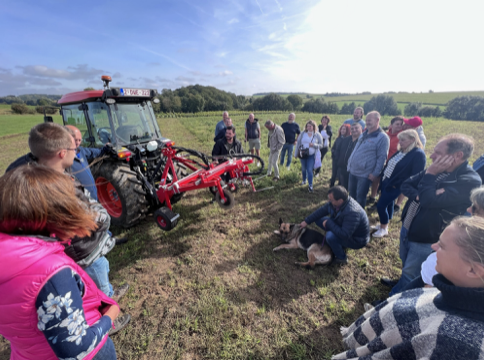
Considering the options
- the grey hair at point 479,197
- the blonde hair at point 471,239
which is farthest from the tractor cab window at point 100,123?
the grey hair at point 479,197

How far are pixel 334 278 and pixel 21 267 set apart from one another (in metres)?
2.94

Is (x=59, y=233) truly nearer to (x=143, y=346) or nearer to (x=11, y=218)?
(x=11, y=218)

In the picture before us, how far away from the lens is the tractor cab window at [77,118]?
3.63 metres

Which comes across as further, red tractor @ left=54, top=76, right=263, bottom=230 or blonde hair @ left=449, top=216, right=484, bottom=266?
red tractor @ left=54, top=76, right=263, bottom=230

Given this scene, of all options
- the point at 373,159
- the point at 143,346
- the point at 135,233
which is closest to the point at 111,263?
the point at 135,233

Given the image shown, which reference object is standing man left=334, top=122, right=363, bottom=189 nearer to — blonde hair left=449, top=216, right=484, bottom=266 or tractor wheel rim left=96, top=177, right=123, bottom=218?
blonde hair left=449, top=216, right=484, bottom=266

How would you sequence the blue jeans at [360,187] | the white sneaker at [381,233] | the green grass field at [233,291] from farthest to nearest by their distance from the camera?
the blue jeans at [360,187] → the white sneaker at [381,233] → the green grass field at [233,291]

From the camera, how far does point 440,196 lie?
1.89 m

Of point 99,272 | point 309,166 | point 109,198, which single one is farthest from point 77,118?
point 309,166

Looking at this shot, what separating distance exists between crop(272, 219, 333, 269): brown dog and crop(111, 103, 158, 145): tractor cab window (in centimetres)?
302

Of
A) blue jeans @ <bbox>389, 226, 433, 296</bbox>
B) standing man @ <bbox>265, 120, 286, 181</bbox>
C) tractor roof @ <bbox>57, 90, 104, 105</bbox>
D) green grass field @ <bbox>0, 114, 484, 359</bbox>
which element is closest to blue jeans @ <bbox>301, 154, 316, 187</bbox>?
standing man @ <bbox>265, 120, 286, 181</bbox>

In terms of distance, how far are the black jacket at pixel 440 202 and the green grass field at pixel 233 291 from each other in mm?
986

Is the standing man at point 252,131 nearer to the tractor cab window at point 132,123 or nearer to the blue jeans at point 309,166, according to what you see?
the blue jeans at point 309,166

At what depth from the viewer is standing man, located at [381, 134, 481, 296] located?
186 cm
